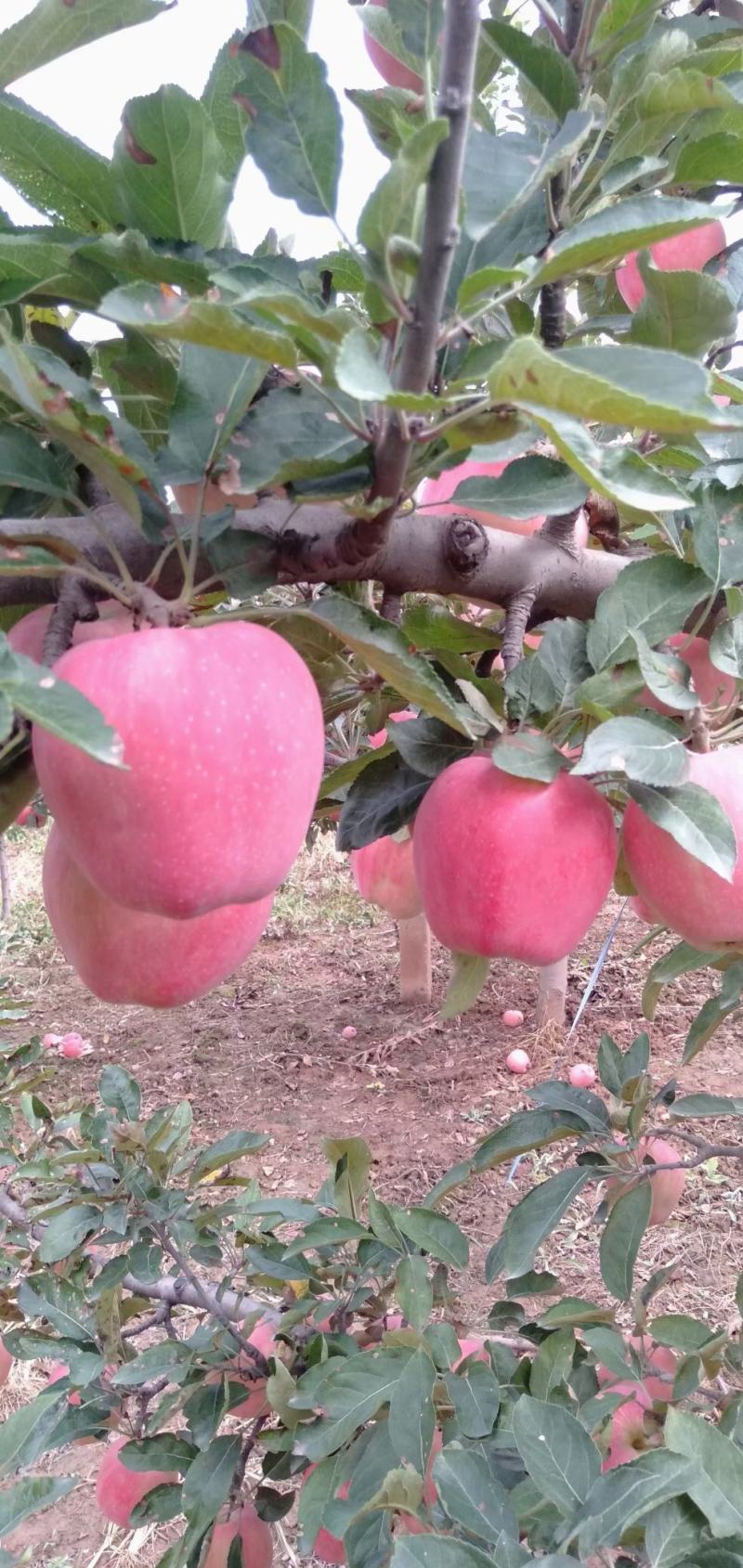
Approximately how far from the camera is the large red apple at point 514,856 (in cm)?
60

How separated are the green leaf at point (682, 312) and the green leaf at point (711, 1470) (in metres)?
0.62

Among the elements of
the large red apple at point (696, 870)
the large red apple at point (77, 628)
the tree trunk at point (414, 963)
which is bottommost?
the tree trunk at point (414, 963)

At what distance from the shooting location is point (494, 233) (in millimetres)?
494

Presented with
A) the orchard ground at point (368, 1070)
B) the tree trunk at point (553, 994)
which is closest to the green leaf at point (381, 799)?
the orchard ground at point (368, 1070)

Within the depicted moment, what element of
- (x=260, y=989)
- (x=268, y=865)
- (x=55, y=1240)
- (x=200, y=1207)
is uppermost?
(x=268, y=865)

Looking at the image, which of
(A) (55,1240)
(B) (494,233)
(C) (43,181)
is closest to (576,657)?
(B) (494,233)

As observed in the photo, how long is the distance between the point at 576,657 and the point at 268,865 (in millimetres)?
252

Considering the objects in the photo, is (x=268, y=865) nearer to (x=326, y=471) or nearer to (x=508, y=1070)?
(x=326, y=471)

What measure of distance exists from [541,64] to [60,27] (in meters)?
0.25

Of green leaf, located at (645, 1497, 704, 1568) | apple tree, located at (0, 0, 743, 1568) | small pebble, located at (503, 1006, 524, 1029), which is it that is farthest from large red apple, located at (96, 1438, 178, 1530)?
small pebble, located at (503, 1006, 524, 1029)

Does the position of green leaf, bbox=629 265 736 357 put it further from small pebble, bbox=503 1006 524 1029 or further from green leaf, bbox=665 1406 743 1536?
small pebble, bbox=503 1006 524 1029

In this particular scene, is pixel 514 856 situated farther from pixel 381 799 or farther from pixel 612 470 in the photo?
pixel 612 470

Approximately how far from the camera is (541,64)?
540 millimetres

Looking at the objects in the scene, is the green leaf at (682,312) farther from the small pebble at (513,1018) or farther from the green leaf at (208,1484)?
the small pebble at (513,1018)
